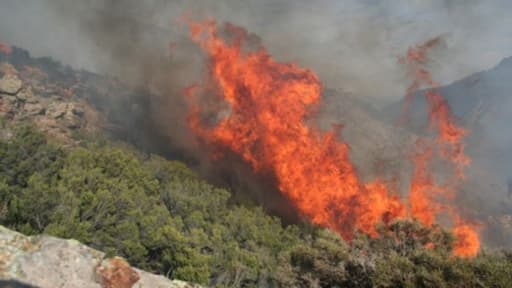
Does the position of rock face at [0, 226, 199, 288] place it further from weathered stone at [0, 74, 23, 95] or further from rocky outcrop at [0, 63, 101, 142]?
weathered stone at [0, 74, 23, 95]

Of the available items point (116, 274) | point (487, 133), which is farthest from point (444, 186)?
point (116, 274)

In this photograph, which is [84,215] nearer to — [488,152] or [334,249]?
[334,249]

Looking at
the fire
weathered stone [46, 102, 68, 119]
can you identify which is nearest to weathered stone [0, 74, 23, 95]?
weathered stone [46, 102, 68, 119]

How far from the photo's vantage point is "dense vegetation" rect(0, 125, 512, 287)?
2353cm

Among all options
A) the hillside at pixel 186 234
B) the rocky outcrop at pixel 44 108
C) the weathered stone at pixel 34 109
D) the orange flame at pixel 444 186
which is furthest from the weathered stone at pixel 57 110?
the orange flame at pixel 444 186

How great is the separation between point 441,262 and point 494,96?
140 meters

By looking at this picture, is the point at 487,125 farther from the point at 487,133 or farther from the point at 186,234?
the point at 186,234

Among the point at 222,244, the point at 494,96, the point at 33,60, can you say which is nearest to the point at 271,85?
the point at 222,244

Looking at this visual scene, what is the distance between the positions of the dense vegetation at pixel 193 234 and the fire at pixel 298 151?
26.5 feet

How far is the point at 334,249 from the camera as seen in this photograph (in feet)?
98.5

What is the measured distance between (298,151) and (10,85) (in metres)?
102

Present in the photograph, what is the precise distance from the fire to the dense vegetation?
26.5 feet

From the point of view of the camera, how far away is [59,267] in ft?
52.4

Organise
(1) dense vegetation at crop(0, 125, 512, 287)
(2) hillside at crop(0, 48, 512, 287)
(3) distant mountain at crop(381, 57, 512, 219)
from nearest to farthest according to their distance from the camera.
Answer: (2) hillside at crop(0, 48, 512, 287) < (1) dense vegetation at crop(0, 125, 512, 287) < (3) distant mountain at crop(381, 57, 512, 219)
